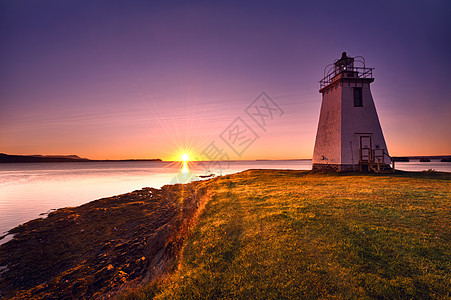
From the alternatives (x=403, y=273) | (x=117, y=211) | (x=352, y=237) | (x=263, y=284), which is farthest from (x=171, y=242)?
(x=117, y=211)

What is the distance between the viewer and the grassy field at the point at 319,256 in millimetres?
4508

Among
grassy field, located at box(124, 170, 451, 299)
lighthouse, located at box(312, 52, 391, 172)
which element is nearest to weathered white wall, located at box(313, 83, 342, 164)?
lighthouse, located at box(312, 52, 391, 172)

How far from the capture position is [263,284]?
4777 millimetres

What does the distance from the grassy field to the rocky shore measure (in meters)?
1.41

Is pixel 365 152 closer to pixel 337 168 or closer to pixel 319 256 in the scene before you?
pixel 337 168

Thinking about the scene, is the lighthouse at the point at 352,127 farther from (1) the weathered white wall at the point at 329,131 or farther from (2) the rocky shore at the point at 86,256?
(2) the rocky shore at the point at 86,256

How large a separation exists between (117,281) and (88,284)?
118cm

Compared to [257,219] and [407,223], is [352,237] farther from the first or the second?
[257,219]

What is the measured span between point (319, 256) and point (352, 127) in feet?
75.2

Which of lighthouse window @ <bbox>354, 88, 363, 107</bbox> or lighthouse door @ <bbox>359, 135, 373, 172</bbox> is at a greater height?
lighthouse window @ <bbox>354, 88, 363, 107</bbox>

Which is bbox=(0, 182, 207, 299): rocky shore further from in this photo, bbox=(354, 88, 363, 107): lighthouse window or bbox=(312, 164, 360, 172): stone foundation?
bbox=(354, 88, 363, 107): lighthouse window

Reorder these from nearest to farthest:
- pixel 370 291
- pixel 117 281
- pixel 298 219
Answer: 1. pixel 370 291
2. pixel 117 281
3. pixel 298 219

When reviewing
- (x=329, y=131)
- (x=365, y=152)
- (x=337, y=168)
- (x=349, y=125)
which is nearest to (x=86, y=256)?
(x=337, y=168)

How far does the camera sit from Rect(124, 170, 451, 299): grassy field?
4.51 meters
